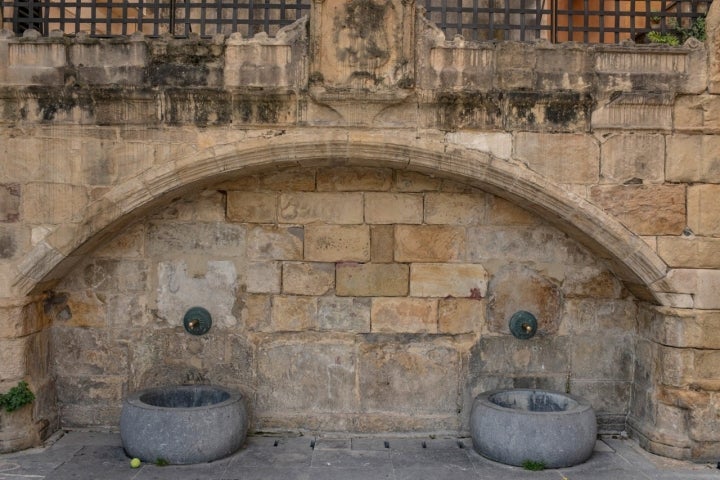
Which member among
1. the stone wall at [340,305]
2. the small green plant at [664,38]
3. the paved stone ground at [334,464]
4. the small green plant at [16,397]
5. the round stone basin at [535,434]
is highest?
the small green plant at [664,38]

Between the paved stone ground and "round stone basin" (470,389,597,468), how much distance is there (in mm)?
93

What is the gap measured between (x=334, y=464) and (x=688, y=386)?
274 cm

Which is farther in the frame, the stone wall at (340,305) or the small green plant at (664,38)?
the stone wall at (340,305)

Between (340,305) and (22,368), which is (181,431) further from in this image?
(340,305)

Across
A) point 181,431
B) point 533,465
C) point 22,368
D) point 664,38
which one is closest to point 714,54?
point 664,38

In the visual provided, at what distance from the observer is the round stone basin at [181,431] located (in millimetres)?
4961

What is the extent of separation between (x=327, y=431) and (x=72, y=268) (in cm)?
256

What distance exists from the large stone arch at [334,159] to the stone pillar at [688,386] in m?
0.34

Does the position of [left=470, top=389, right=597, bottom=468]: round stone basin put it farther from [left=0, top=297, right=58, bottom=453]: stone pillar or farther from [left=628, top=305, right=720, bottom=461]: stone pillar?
[left=0, top=297, right=58, bottom=453]: stone pillar

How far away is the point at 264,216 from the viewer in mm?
5840

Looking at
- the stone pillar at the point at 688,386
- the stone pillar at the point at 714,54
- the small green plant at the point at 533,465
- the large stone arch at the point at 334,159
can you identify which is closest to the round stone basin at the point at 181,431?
the large stone arch at the point at 334,159

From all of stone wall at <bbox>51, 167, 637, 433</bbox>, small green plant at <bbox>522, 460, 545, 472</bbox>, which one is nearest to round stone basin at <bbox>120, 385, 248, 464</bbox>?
stone wall at <bbox>51, 167, 637, 433</bbox>

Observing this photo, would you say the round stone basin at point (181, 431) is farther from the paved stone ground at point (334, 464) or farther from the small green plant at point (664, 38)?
the small green plant at point (664, 38)

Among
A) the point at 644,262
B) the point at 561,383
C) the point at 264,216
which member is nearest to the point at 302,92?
the point at 264,216
